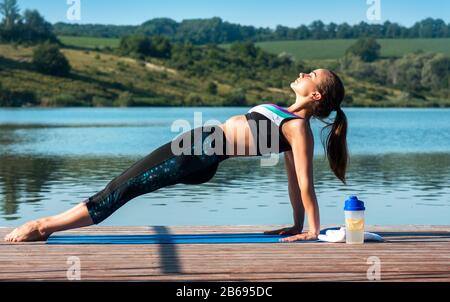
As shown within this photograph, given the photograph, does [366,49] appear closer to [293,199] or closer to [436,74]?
[436,74]

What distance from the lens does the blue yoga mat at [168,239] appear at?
621 centimetres

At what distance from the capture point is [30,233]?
6.18 meters


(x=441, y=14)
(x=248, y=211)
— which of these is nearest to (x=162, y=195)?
(x=248, y=211)

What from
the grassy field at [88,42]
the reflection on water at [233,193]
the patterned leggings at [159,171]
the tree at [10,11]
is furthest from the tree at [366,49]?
the patterned leggings at [159,171]

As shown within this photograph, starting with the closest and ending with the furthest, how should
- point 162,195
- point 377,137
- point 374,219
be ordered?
point 374,219 → point 162,195 → point 377,137

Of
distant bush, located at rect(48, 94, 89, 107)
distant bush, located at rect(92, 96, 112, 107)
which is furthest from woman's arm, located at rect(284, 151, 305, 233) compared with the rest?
distant bush, located at rect(92, 96, 112, 107)

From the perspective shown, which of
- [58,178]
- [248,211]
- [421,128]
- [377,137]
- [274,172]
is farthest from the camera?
[421,128]

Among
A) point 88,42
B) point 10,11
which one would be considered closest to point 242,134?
point 88,42

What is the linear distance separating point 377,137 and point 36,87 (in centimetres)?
4486

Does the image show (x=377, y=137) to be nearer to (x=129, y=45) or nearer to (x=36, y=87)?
(x=36, y=87)

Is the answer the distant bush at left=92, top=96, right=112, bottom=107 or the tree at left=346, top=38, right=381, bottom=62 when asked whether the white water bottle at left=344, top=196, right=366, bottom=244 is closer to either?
the distant bush at left=92, top=96, right=112, bottom=107

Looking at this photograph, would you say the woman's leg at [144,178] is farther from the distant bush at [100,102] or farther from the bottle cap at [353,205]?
the distant bush at [100,102]

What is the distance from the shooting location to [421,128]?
43.6 metres

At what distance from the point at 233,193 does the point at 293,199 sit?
8635 mm
